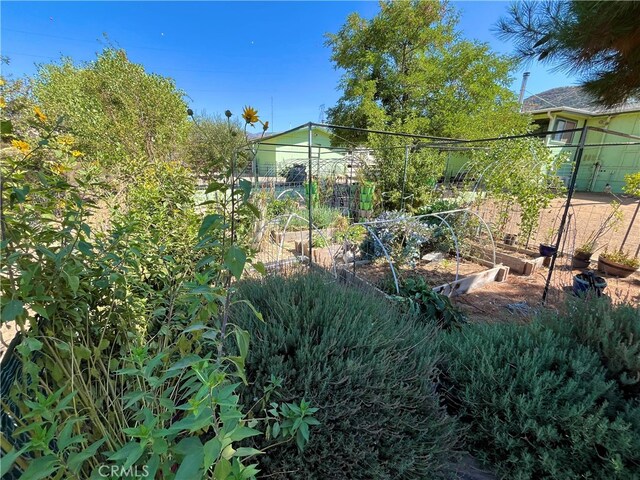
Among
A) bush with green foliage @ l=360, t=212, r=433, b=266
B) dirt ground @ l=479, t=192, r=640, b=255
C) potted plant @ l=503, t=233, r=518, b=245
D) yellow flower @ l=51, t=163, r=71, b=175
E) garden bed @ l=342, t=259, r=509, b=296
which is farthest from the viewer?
potted plant @ l=503, t=233, r=518, b=245

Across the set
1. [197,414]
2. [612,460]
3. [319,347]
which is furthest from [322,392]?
[612,460]

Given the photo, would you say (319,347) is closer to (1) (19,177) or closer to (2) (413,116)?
(1) (19,177)

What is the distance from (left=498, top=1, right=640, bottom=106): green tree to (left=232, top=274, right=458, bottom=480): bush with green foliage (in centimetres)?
238

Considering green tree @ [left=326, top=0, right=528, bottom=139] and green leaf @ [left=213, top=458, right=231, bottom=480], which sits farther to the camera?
green tree @ [left=326, top=0, right=528, bottom=139]

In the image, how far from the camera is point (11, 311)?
0.64m

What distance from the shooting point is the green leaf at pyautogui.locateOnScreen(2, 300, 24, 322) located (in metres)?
0.63

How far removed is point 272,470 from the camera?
2.97 feet

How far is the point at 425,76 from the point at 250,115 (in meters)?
12.3

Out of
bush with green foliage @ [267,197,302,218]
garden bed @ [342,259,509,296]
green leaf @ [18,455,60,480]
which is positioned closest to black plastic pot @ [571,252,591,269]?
garden bed @ [342,259,509,296]

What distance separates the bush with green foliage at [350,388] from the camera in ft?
3.15

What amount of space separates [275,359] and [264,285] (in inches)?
20.3

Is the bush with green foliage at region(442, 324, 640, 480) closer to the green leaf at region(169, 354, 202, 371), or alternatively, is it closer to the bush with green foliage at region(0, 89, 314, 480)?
the bush with green foliage at region(0, 89, 314, 480)

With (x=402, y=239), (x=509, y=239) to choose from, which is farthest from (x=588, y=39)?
(x=509, y=239)
